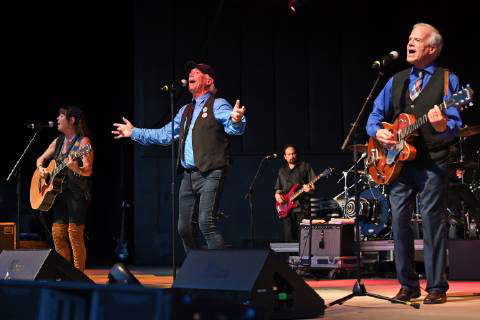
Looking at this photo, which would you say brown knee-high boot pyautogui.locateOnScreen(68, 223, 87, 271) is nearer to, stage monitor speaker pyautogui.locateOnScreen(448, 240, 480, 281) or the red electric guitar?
stage monitor speaker pyautogui.locateOnScreen(448, 240, 480, 281)

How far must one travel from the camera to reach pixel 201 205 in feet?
18.8

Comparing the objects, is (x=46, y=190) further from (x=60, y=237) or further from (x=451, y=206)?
(x=451, y=206)

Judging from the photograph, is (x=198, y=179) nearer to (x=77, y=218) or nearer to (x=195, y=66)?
(x=195, y=66)

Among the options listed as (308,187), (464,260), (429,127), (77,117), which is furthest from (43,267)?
(308,187)

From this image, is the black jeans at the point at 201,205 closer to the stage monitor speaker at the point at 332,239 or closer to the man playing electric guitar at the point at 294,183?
the stage monitor speaker at the point at 332,239

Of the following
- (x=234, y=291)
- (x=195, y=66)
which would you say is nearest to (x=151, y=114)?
(x=195, y=66)

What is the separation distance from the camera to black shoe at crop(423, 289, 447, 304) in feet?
16.9

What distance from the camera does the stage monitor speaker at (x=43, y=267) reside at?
4785 mm

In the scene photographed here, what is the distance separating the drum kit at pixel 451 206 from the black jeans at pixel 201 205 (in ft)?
13.1

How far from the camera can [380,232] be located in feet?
34.8

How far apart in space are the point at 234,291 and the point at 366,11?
9.82 meters

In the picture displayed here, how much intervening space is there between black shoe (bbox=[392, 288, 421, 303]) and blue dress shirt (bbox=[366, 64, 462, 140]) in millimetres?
1112

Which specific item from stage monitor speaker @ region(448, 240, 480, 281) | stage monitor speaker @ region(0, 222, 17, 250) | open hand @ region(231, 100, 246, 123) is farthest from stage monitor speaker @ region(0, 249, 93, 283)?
stage monitor speaker @ region(0, 222, 17, 250)

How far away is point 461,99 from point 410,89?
0.70m
